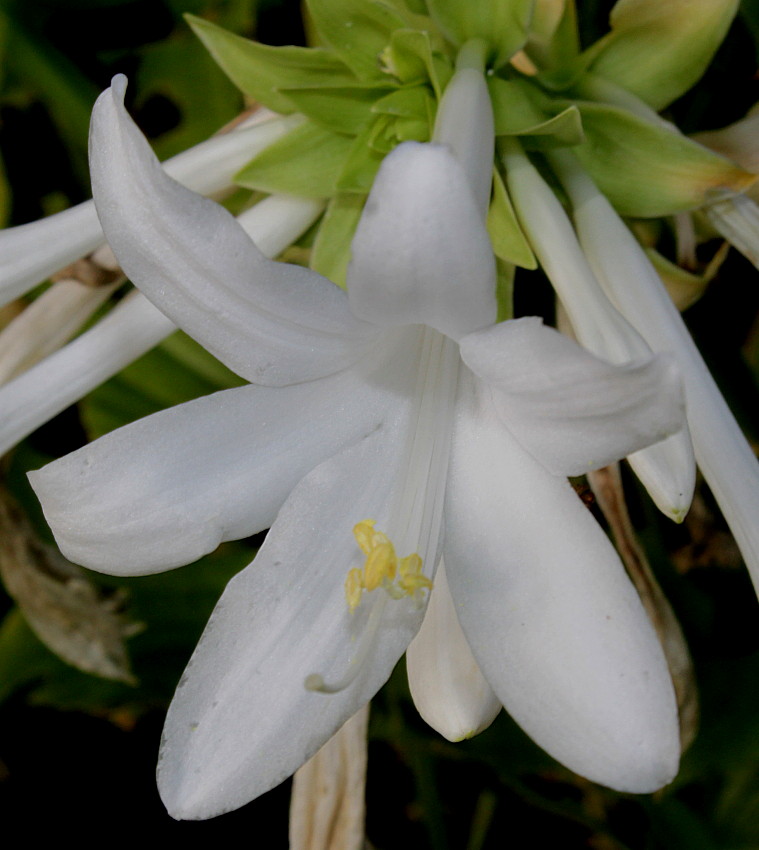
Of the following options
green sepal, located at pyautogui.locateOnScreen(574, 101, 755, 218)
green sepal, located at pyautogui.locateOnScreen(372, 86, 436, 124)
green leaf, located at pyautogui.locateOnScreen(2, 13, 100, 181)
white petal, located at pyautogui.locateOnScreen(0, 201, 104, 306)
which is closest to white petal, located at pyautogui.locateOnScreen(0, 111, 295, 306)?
white petal, located at pyautogui.locateOnScreen(0, 201, 104, 306)

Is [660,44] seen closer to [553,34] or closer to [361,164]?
[553,34]

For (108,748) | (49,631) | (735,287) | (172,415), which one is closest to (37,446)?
(49,631)

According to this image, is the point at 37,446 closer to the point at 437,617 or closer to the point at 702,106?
the point at 437,617

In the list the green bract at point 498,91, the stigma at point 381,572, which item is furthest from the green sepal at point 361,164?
the stigma at point 381,572

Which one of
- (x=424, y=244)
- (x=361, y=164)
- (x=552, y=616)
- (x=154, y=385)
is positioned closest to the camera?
(x=424, y=244)

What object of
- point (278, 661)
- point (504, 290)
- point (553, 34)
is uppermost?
point (553, 34)

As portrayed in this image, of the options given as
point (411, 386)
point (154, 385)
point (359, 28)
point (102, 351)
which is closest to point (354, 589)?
point (411, 386)

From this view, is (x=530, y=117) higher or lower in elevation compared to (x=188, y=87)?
higher

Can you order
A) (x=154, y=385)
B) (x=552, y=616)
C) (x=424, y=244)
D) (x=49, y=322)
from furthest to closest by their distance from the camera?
(x=154, y=385)
(x=49, y=322)
(x=552, y=616)
(x=424, y=244)
